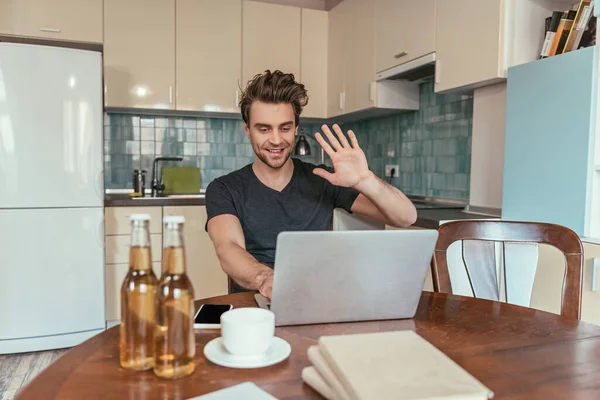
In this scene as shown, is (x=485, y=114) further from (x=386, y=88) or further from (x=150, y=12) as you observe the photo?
(x=150, y=12)

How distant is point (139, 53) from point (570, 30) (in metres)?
2.51

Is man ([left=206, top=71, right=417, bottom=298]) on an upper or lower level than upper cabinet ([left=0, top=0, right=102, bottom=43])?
lower

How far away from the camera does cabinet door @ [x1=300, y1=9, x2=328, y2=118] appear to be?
141 inches

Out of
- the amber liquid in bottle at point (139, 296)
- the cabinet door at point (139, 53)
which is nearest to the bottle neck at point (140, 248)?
the amber liquid in bottle at point (139, 296)

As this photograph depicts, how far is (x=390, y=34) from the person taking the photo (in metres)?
2.76

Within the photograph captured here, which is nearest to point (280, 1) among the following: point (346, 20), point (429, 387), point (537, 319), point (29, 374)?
point (346, 20)

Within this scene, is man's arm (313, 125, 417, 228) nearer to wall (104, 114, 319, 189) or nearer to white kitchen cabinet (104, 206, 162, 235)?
white kitchen cabinet (104, 206, 162, 235)

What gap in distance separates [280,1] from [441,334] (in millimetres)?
3452

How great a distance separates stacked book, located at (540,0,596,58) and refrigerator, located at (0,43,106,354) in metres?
2.34

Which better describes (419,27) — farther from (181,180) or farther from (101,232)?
(101,232)

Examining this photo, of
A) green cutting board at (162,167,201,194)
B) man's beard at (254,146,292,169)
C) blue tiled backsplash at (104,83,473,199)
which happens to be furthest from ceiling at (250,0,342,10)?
man's beard at (254,146,292,169)

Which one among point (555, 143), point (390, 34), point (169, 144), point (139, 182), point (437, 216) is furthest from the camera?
point (169, 144)

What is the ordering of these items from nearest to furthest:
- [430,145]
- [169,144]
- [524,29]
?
[524,29]
[430,145]
[169,144]

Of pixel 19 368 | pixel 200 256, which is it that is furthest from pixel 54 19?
pixel 19 368
